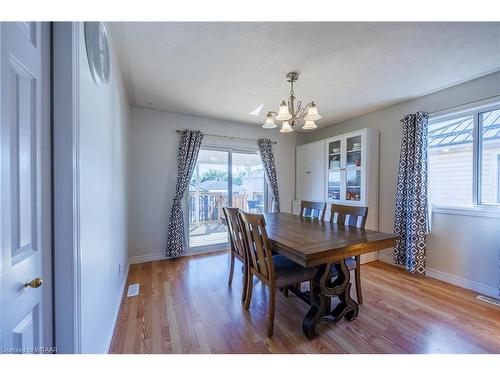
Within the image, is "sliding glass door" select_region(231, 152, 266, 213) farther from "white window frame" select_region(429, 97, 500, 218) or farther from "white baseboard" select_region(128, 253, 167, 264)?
"white window frame" select_region(429, 97, 500, 218)

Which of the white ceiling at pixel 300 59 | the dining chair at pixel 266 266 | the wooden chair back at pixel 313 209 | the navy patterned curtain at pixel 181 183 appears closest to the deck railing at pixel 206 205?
the navy patterned curtain at pixel 181 183

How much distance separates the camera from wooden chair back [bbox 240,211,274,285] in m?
1.50

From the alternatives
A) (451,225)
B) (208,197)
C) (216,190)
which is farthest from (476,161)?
(208,197)

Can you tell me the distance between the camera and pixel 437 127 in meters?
2.58

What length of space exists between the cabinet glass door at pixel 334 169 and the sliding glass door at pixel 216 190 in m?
1.31

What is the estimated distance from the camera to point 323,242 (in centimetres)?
147

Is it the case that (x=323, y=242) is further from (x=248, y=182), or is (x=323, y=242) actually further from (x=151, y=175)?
(x=151, y=175)

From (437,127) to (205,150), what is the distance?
11.1ft

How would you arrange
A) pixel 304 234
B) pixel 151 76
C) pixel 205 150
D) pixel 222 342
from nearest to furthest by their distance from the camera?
pixel 222 342, pixel 304 234, pixel 151 76, pixel 205 150

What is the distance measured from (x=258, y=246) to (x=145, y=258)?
2.29 meters

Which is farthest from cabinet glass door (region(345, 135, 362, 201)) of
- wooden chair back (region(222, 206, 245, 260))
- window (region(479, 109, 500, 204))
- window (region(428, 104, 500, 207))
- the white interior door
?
the white interior door

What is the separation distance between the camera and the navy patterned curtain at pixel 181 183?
3131 mm
